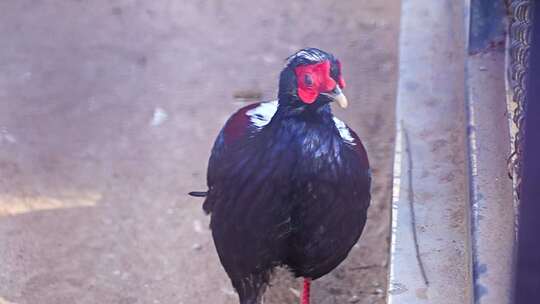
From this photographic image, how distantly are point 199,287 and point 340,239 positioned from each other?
864 millimetres

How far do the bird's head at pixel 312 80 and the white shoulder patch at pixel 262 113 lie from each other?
3.8 inches

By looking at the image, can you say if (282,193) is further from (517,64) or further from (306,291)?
(517,64)

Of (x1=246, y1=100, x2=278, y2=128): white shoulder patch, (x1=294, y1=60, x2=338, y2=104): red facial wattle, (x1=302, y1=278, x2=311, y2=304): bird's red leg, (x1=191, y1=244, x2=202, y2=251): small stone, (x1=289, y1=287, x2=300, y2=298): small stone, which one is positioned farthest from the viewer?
(x1=191, y1=244, x2=202, y2=251): small stone

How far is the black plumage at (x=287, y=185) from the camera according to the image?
2523 millimetres

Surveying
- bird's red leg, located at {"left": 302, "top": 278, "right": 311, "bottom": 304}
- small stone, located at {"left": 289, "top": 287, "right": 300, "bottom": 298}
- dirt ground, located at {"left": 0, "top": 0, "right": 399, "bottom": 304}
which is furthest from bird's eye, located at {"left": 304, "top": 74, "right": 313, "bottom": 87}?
small stone, located at {"left": 289, "top": 287, "right": 300, "bottom": 298}

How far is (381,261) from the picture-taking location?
3.49m

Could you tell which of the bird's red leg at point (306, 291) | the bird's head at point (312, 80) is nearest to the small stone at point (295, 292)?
the bird's red leg at point (306, 291)

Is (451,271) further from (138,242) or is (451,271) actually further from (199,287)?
(138,242)

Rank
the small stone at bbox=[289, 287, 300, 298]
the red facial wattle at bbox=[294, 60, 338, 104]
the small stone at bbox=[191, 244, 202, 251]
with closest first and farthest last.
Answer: the red facial wattle at bbox=[294, 60, 338, 104]
the small stone at bbox=[289, 287, 300, 298]
the small stone at bbox=[191, 244, 202, 251]

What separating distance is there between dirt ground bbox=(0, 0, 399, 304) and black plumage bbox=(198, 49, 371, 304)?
52 cm

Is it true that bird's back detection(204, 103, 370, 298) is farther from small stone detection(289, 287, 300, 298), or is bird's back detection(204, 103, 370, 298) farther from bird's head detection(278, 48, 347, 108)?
small stone detection(289, 287, 300, 298)

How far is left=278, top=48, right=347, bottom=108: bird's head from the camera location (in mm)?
2482

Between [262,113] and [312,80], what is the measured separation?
0.22m

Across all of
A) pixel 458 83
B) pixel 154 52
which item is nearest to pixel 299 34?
pixel 154 52
